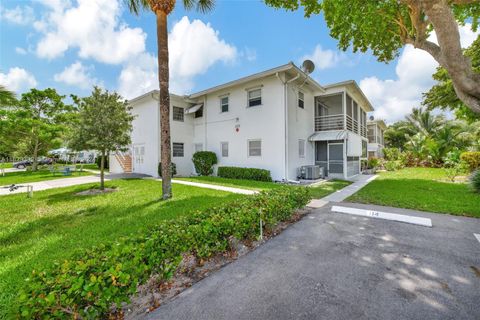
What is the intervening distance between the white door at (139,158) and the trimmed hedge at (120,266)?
15645 mm

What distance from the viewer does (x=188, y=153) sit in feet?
59.8

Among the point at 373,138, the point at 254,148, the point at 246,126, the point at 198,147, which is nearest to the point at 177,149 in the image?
the point at 198,147

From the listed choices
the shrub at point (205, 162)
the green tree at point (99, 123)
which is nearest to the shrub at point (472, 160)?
the shrub at point (205, 162)

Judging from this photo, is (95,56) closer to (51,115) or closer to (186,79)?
(186,79)

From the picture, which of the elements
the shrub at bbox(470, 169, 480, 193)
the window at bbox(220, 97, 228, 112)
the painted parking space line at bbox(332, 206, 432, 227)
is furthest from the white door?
the shrub at bbox(470, 169, 480, 193)

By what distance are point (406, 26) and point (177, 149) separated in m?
15.7

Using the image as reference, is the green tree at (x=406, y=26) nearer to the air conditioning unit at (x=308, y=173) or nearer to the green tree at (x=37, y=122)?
the air conditioning unit at (x=308, y=173)

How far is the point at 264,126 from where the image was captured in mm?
14148

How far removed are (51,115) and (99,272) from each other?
28.9 meters

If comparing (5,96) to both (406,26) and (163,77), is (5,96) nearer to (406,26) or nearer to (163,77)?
(163,77)

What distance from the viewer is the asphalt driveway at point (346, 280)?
2734 mm

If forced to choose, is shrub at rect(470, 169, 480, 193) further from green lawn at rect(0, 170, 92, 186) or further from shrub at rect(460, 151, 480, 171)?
green lawn at rect(0, 170, 92, 186)

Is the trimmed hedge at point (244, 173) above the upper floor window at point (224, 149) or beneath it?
beneath

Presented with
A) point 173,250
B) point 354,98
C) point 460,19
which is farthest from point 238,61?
point 173,250
